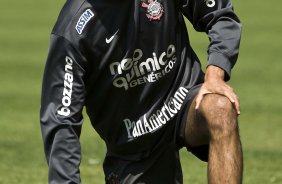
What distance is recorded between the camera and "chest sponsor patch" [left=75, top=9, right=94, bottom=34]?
6.54 metres

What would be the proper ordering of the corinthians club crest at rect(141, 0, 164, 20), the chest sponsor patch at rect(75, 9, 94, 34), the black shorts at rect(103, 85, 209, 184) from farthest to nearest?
the black shorts at rect(103, 85, 209, 184) → the corinthians club crest at rect(141, 0, 164, 20) → the chest sponsor patch at rect(75, 9, 94, 34)

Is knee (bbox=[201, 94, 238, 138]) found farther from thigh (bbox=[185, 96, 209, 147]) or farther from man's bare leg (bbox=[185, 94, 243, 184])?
thigh (bbox=[185, 96, 209, 147])

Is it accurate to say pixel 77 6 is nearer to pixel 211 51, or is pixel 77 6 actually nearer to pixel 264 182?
pixel 211 51

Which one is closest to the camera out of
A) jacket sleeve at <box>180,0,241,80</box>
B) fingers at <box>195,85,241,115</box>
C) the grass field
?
fingers at <box>195,85,241,115</box>

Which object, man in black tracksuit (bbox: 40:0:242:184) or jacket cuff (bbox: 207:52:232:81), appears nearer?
man in black tracksuit (bbox: 40:0:242:184)

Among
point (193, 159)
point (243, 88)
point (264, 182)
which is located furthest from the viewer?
point (243, 88)

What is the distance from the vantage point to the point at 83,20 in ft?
21.6

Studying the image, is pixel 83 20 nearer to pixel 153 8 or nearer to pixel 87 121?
pixel 153 8

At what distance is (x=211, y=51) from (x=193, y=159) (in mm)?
4827

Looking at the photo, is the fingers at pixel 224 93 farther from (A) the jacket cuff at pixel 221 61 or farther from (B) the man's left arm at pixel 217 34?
(A) the jacket cuff at pixel 221 61

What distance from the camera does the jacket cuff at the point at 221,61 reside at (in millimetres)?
6594

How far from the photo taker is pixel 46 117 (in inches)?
253

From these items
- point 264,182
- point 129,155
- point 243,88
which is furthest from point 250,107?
point 129,155

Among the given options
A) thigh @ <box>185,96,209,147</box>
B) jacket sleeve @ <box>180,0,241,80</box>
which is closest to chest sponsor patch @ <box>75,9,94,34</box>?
jacket sleeve @ <box>180,0,241,80</box>
